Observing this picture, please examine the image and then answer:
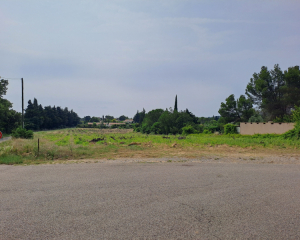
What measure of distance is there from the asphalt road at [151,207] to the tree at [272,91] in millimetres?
41662

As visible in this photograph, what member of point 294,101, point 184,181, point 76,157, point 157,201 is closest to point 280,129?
point 294,101

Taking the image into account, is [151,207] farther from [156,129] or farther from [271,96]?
[156,129]

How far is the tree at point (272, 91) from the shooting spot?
150 ft

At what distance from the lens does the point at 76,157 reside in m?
15.5

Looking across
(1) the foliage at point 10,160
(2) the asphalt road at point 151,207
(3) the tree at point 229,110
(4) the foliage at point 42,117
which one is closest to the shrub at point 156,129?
(3) the tree at point 229,110

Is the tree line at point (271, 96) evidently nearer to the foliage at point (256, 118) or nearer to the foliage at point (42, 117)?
the foliage at point (256, 118)

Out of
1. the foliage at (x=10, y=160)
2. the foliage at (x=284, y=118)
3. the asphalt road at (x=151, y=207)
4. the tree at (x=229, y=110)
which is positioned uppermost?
the tree at (x=229, y=110)

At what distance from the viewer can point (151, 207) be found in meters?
5.37

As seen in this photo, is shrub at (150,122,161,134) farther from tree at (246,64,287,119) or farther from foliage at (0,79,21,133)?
foliage at (0,79,21,133)

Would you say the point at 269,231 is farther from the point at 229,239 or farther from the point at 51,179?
the point at 51,179

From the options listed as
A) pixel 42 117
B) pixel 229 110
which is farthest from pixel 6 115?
pixel 229 110

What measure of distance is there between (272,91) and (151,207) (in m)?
47.9

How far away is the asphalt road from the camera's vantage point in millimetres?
4258

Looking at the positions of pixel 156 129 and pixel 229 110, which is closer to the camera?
pixel 229 110
